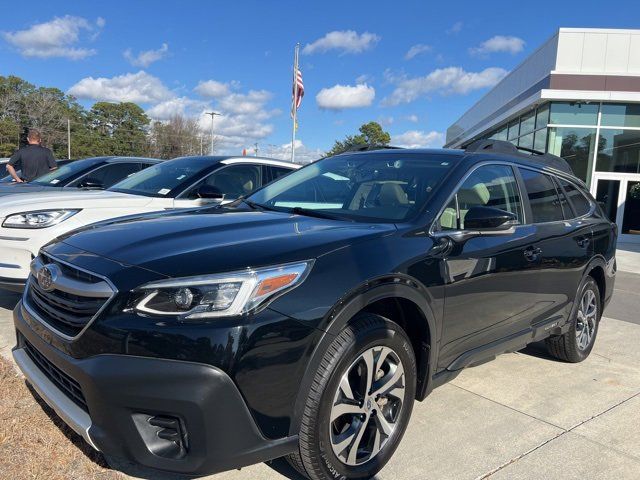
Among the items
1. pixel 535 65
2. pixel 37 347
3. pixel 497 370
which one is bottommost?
pixel 497 370

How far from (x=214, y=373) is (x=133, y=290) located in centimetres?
48

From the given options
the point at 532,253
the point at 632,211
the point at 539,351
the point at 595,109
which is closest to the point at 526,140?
the point at 595,109

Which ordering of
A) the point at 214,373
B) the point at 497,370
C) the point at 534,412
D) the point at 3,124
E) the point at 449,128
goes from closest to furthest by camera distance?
the point at 214,373 → the point at 534,412 → the point at 497,370 → the point at 449,128 → the point at 3,124

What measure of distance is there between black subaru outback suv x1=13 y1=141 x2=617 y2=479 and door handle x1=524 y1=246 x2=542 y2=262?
2cm

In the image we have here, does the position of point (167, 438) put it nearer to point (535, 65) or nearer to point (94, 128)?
point (535, 65)

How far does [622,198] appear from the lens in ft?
54.7

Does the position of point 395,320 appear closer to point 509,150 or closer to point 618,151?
point 509,150

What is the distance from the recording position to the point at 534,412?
3.56 metres

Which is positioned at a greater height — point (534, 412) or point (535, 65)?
point (535, 65)

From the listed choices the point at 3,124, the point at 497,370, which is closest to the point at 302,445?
the point at 497,370

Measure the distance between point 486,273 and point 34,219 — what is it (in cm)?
384

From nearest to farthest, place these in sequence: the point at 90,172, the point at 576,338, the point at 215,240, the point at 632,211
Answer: the point at 215,240 → the point at 576,338 → the point at 90,172 → the point at 632,211

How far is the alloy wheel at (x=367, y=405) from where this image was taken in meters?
2.44

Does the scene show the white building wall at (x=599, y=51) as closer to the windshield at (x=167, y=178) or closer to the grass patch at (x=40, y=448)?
the windshield at (x=167, y=178)
